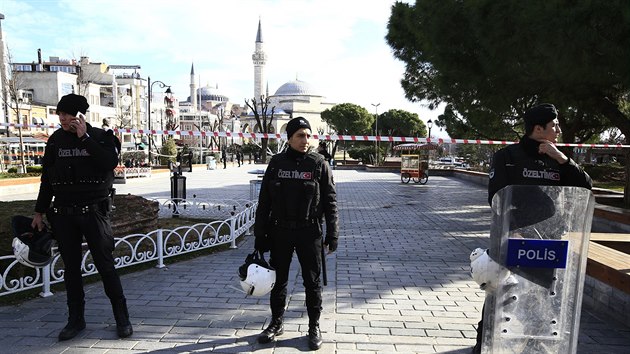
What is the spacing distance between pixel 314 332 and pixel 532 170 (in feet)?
6.59

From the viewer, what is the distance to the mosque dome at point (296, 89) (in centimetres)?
11275

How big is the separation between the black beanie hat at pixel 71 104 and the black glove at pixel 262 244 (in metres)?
1.73

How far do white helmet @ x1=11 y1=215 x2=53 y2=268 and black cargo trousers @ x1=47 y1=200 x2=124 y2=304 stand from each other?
0.21 meters

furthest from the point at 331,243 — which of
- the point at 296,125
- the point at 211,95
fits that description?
the point at 211,95

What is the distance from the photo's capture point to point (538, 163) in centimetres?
294

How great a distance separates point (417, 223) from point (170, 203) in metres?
5.48

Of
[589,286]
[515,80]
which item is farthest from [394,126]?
[589,286]

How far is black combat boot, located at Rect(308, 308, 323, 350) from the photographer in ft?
11.2

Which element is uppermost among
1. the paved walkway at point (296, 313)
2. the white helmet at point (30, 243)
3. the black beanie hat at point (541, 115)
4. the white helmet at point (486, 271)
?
the black beanie hat at point (541, 115)

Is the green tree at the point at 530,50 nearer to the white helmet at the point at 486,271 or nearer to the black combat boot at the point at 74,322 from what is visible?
the white helmet at the point at 486,271

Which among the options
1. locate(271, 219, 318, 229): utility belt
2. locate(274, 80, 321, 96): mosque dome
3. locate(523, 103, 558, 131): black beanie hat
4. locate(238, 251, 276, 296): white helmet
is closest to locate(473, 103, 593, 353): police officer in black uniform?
locate(523, 103, 558, 131): black beanie hat

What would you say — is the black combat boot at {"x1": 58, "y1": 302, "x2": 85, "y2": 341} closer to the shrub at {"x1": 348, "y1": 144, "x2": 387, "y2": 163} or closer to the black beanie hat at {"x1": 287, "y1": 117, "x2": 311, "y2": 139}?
the black beanie hat at {"x1": 287, "y1": 117, "x2": 311, "y2": 139}

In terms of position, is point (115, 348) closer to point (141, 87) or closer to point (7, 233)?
point (7, 233)

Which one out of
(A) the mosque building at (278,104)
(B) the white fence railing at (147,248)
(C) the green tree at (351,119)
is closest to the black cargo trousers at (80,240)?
(B) the white fence railing at (147,248)
